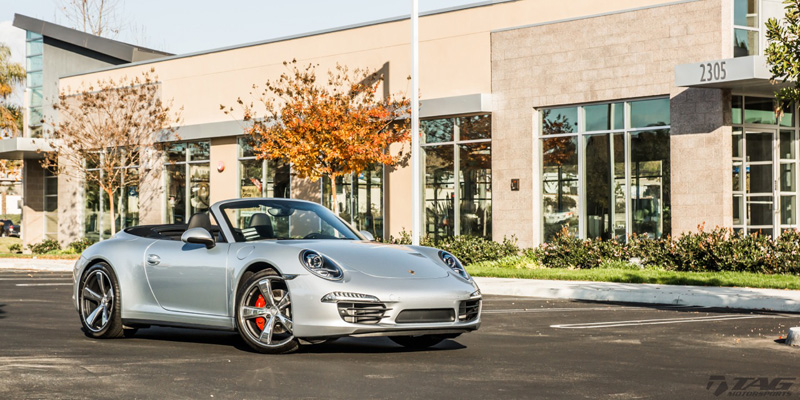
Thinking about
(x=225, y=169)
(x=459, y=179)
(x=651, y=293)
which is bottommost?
(x=651, y=293)

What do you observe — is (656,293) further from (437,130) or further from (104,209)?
(104,209)

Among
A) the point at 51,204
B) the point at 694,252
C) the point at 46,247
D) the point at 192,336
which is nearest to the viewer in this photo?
the point at 192,336

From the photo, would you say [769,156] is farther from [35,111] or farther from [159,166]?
[35,111]

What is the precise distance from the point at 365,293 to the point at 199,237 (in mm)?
1762

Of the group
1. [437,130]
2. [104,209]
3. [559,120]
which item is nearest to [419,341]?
[559,120]

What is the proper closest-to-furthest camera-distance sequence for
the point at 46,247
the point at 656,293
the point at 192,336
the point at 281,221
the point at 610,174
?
the point at 281,221, the point at 192,336, the point at 656,293, the point at 610,174, the point at 46,247

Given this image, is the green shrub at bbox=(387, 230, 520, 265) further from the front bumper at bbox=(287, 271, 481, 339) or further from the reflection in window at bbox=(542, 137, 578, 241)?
the front bumper at bbox=(287, 271, 481, 339)

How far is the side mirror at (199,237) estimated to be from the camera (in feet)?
29.2

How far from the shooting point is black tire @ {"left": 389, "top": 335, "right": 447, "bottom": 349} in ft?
30.0

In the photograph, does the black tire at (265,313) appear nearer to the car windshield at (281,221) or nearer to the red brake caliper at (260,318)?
the red brake caliper at (260,318)

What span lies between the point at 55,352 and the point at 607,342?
5.02 metres

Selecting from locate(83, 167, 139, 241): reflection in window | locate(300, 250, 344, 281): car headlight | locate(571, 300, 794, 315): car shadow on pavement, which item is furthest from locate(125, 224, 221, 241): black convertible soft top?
locate(83, 167, 139, 241): reflection in window

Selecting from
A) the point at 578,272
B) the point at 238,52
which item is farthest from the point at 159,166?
A: the point at 578,272

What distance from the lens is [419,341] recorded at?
9281mm
